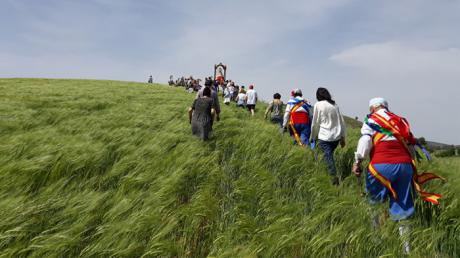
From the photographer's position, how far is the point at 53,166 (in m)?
3.39

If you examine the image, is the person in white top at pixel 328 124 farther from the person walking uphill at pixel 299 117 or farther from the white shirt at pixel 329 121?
the person walking uphill at pixel 299 117

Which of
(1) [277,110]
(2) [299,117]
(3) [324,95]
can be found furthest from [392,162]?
(1) [277,110]

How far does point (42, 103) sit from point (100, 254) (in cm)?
1102

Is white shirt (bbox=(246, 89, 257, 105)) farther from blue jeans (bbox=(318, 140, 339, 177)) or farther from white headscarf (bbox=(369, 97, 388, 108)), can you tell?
white headscarf (bbox=(369, 97, 388, 108))

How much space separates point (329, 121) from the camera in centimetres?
516

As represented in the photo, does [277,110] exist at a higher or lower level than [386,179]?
higher

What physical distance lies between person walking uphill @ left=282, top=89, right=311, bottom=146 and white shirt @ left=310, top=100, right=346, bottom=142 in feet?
4.97

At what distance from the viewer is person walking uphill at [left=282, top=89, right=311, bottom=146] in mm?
6875

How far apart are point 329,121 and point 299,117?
1799mm

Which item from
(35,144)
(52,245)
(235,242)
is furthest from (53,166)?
(235,242)

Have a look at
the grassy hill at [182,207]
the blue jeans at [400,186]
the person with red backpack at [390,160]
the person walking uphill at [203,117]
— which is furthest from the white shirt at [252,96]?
the blue jeans at [400,186]

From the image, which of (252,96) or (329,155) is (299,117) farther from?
(252,96)

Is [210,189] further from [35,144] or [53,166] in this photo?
[35,144]

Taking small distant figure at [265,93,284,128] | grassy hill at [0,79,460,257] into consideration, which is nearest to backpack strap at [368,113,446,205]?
grassy hill at [0,79,460,257]
